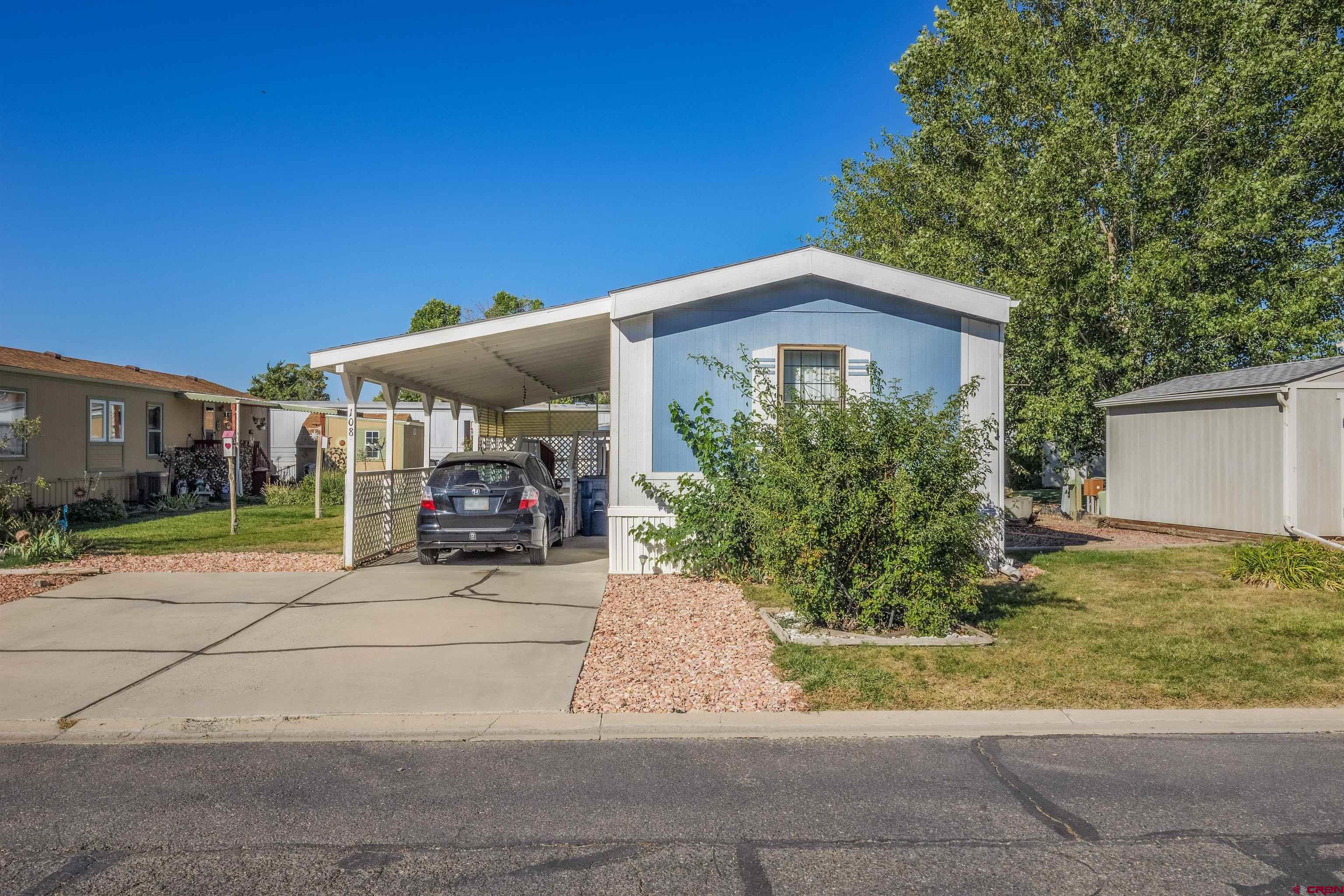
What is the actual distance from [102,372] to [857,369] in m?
18.2

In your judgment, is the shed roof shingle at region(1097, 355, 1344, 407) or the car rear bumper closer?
the car rear bumper

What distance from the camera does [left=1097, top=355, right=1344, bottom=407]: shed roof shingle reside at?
12797 millimetres

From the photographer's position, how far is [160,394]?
2094 centimetres

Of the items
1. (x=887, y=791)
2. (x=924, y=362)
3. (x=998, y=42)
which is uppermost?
(x=998, y=42)

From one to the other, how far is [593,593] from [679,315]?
136 inches

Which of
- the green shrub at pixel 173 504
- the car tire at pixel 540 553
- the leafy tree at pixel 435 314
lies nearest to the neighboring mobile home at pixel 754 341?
the car tire at pixel 540 553

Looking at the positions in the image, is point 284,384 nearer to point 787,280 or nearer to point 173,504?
point 173,504

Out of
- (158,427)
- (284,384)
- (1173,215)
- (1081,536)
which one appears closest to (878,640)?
(1081,536)

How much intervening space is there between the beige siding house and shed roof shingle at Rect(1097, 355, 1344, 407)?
791 inches

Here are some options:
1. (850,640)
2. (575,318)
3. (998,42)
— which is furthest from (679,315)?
(998,42)

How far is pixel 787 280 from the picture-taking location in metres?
9.97

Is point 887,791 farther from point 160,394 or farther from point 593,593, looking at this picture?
point 160,394

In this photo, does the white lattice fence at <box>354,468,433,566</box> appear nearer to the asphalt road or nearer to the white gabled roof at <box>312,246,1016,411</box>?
the white gabled roof at <box>312,246,1016,411</box>

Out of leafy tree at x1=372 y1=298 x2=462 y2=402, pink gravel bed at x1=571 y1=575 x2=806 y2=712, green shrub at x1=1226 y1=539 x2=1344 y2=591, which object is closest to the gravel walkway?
pink gravel bed at x1=571 y1=575 x2=806 y2=712
